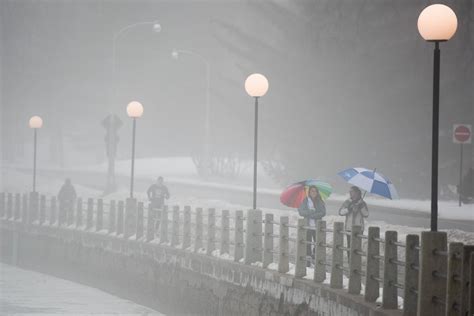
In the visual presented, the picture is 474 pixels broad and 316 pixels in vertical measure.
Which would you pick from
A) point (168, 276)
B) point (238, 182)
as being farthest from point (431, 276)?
point (238, 182)

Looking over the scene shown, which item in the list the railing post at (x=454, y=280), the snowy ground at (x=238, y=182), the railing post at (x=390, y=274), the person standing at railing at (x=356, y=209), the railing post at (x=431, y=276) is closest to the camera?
the railing post at (x=454, y=280)

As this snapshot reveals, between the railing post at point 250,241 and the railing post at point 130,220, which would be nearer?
the railing post at point 250,241

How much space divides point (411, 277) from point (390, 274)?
2.07ft

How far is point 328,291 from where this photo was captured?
56.4 feet

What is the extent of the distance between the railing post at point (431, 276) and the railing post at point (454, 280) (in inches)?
32.0

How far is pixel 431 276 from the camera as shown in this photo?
13.5m

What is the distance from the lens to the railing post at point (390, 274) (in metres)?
14.8

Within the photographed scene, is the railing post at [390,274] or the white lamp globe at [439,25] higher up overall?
the white lamp globe at [439,25]

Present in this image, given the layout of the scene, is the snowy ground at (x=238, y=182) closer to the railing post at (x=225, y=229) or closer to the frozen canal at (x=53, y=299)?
the frozen canal at (x=53, y=299)

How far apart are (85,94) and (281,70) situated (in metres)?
48.0

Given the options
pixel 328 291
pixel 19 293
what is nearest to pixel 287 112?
pixel 19 293

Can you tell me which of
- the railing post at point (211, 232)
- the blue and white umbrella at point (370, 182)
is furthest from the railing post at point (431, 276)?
the railing post at point (211, 232)

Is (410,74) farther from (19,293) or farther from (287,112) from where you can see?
(19,293)

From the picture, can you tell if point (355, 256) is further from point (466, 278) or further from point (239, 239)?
point (239, 239)
